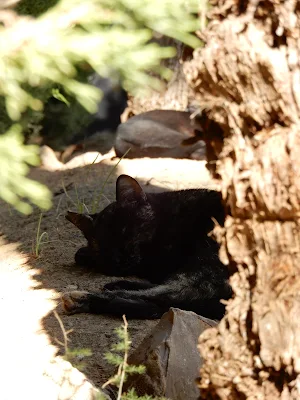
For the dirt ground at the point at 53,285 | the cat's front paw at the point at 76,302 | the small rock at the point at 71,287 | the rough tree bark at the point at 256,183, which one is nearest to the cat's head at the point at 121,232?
the dirt ground at the point at 53,285

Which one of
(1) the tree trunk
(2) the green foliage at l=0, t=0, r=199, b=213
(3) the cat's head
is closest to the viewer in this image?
(2) the green foliage at l=0, t=0, r=199, b=213

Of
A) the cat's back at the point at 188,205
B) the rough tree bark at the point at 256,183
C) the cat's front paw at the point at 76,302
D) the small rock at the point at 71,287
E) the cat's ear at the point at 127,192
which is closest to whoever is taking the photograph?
the rough tree bark at the point at 256,183

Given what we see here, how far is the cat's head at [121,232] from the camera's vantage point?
16.4ft

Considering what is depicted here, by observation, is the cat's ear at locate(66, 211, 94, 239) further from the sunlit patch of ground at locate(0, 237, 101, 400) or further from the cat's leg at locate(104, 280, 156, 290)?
the cat's leg at locate(104, 280, 156, 290)

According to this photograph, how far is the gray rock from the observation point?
3.21 meters

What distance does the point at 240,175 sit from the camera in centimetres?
228

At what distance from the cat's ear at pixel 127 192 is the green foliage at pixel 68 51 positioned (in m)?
2.91

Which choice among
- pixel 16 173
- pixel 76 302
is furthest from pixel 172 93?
pixel 16 173

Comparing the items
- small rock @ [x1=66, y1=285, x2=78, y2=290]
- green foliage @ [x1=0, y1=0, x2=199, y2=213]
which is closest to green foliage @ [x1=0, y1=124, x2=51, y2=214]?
green foliage @ [x1=0, y1=0, x2=199, y2=213]

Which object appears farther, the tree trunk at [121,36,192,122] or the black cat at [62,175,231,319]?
the tree trunk at [121,36,192,122]

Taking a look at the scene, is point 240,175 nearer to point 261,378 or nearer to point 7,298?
point 261,378

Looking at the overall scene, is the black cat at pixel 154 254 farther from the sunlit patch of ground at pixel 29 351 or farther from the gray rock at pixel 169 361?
the gray rock at pixel 169 361

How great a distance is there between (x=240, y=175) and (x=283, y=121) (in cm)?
21

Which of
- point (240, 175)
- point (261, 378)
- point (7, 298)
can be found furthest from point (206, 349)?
point (7, 298)
